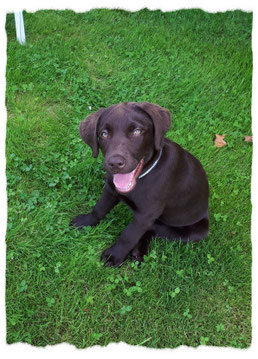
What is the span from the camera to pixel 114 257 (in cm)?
319

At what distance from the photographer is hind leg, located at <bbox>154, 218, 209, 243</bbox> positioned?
133 inches

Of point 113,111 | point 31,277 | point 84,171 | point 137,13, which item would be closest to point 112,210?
point 84,171

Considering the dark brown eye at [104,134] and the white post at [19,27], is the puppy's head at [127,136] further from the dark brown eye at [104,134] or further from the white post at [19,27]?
the white post at [19,27]

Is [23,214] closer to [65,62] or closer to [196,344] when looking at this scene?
[196,344]

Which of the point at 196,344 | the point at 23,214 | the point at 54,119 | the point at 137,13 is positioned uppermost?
the point at 137,13

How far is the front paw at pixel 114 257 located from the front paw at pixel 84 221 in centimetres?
37

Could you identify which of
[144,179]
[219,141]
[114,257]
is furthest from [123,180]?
[219,141]

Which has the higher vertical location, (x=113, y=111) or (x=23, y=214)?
(x=113, y=111)

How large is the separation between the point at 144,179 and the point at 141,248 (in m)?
0.83

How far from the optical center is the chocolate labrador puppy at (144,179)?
2.56 m

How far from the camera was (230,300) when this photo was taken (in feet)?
10.6

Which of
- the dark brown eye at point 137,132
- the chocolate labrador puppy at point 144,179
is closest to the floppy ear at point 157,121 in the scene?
the chocolate labrador puppy at point 144,179

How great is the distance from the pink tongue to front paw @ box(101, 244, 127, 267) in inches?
28.6

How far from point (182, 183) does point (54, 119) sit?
2.05 metres
